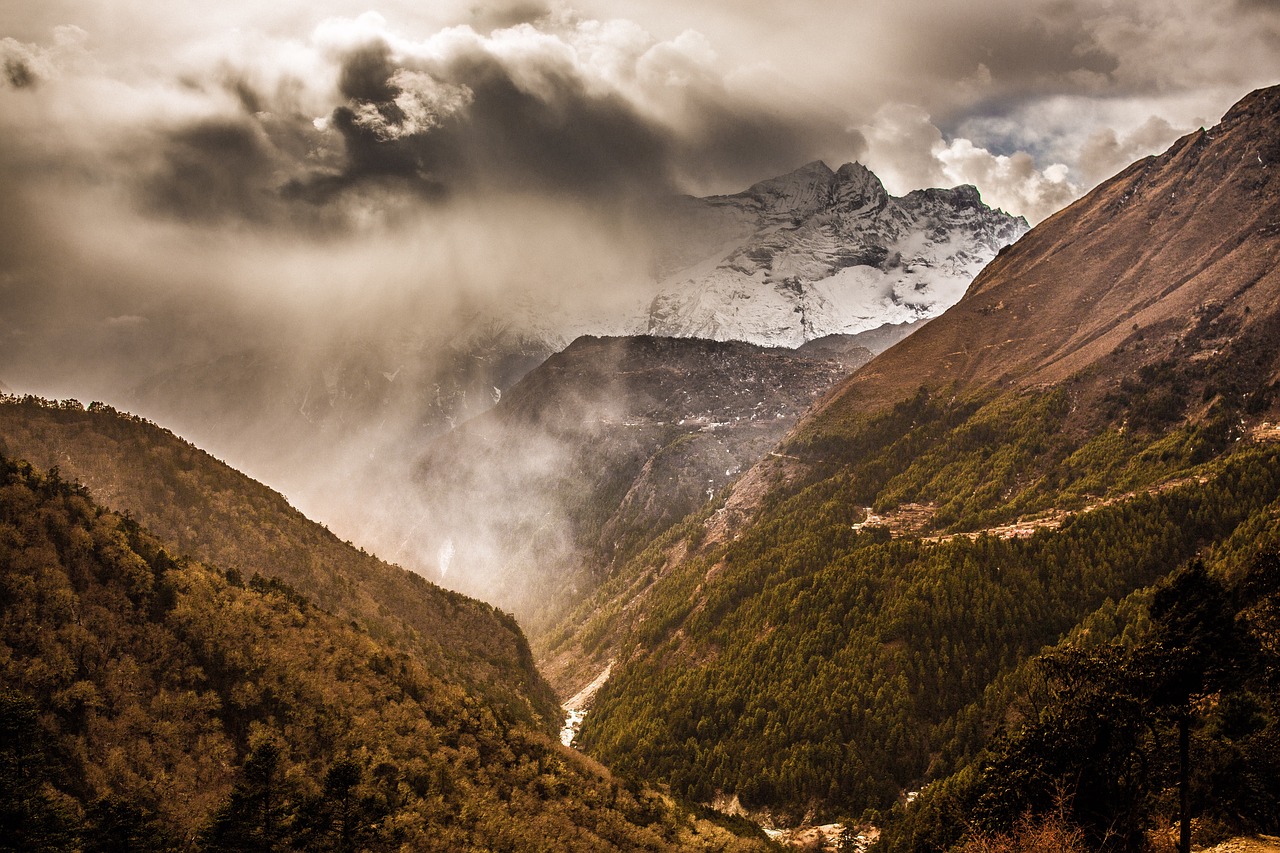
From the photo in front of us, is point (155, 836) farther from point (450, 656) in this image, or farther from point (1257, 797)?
point (450, 656)

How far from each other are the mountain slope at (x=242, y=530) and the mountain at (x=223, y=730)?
2144 centimetres

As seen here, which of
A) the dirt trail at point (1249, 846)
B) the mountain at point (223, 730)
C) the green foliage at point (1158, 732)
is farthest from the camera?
the mountain at point (223, 730)

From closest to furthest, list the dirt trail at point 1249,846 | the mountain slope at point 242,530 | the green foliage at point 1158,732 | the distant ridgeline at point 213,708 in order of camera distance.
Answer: the dirt trail at point 1249,846
the green foliage at point 1158,732
the distant ridgeline at point 213,708
the mountain slope at point 242,530

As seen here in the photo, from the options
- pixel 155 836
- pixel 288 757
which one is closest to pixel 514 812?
pixel 288 757

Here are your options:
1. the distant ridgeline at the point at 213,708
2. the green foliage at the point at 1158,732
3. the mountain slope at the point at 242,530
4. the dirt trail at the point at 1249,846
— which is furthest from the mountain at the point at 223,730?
the dirt trail at the point at 1249,846

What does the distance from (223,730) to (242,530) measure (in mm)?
64609

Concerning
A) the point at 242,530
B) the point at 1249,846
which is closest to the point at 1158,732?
the point at 1249,846

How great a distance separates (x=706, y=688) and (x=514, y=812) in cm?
9941

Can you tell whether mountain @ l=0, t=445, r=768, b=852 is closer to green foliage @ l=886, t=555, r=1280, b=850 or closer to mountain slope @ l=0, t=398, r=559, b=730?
mountain slope @ l=0, t=398, r=559, b=730

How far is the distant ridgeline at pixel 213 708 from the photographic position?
6744 centimetres

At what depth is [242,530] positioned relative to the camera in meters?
145

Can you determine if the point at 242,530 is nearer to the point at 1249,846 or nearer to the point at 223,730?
the point at 223,730

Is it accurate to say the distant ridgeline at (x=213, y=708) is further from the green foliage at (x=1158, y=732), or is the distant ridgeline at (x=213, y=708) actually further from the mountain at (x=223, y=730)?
the green foliage at (x=1158, y=732)

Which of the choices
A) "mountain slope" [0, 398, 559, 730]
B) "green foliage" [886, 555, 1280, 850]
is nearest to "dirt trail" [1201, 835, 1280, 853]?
"green foliage" [886, 555, 1280, 850]
